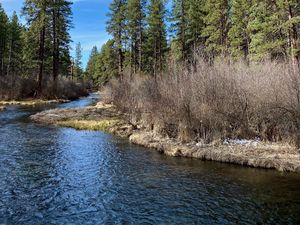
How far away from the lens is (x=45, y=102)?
33.1 m

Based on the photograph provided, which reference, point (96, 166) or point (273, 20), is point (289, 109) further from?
point (273, 20)

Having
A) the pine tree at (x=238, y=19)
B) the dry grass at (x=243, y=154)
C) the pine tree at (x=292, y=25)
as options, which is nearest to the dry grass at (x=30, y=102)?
the pine tree at (x=238, y=19)

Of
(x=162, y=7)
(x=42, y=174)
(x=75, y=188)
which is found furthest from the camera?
(x=162, y=7)

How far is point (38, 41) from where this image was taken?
132ft

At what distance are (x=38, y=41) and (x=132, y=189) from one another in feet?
116

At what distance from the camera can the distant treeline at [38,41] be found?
35.1 metres

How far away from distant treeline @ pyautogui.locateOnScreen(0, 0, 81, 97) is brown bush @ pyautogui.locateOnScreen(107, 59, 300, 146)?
24.1 metres

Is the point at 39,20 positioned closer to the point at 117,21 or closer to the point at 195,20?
the point at 117,21

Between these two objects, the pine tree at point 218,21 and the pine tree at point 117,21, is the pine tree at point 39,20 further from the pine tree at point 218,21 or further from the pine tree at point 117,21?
the pine tree at point 218,21

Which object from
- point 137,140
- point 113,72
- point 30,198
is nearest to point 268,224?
point 30,198

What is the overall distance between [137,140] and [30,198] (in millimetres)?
7532

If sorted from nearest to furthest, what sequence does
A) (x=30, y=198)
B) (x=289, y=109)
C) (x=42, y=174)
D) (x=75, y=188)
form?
1. (x=30, y=198)
2. (x=75, y=188)
3. (x=42, y=174)
4. (x=289, y=109)

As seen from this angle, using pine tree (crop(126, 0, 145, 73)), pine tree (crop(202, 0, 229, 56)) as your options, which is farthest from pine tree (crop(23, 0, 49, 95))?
pine tree (crop(202, 0, 229, 56))

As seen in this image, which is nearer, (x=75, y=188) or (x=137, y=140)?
(x=75, y=188)
